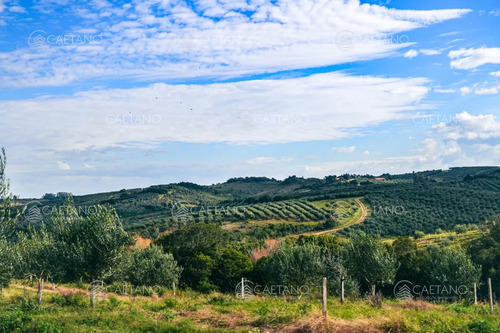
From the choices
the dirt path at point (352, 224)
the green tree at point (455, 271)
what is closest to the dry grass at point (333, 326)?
the green tree at point (455, 271)

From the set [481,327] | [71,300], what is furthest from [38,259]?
[481,327]

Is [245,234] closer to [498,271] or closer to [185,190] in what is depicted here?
[498,271]

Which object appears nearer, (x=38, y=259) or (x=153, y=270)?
(x=38, y=259)

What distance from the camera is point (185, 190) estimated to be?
168375 millimetres

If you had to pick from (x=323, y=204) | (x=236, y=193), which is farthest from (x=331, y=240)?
(x=236, y=193)

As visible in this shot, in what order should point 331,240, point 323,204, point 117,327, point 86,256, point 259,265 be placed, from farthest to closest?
point 323,204
point 331,240
point 259,265
point 86,256
point 117,327

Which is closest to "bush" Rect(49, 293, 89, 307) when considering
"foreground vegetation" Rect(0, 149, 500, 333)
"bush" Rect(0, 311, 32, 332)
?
"foreground vegetation" Rect(0, 149, 500, 333)

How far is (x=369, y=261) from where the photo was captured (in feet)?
122

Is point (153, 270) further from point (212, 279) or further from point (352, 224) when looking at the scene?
point (352, 224)

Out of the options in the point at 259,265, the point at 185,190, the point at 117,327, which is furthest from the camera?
the point at 185,190

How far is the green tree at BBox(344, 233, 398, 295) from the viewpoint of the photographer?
120 feet

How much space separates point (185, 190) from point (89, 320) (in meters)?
149

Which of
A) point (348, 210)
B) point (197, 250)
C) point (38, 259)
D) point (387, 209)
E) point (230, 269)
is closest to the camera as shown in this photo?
point (38, 259)

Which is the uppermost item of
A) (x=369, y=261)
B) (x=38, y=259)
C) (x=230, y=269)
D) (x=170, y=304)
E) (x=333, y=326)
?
(x=38, y=259)
